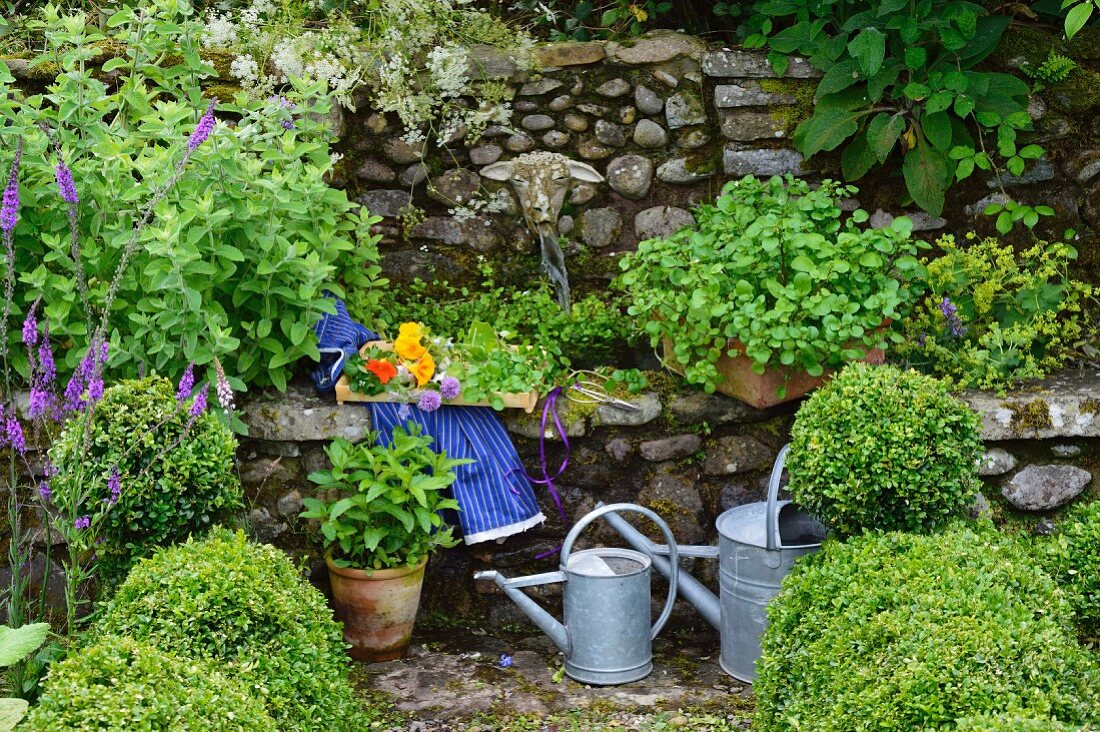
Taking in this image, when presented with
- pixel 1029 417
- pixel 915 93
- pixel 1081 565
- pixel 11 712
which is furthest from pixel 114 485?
pixel 915 93

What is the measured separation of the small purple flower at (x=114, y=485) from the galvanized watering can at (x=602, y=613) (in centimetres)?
118

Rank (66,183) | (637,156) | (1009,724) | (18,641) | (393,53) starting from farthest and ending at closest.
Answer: (637,156), (393,53), (66,183), (18,641), (1009,724)

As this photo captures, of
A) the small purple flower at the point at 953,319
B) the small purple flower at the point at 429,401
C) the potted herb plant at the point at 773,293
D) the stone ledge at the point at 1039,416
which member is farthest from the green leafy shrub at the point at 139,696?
the small purple flower at the point at 953,319

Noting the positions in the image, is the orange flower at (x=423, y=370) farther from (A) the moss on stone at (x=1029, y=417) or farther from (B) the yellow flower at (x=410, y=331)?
(A) the moss on stone at (x=1029, y=417)

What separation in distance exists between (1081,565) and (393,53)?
9.76 ft

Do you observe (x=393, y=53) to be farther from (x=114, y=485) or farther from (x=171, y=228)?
(x=114, y=485)

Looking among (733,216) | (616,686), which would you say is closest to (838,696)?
(616,686)

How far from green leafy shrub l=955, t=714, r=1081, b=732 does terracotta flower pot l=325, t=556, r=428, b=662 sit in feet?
6.45

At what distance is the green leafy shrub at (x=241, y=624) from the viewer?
7.73 ft

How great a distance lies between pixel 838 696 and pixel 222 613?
1.33m

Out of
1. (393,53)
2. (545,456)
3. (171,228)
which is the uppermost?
(393,53)

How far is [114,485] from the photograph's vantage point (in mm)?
2646

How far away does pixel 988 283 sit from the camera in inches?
152

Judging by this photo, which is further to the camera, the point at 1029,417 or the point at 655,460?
the point at 655,460
